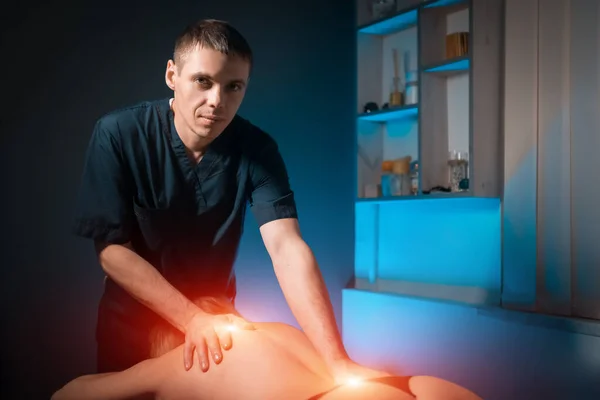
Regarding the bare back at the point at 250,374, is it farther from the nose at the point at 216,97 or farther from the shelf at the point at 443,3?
the shelf at the point at 443,3

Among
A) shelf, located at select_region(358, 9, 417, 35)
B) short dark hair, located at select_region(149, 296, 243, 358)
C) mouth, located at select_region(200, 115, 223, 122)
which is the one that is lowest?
short dark hair, located at select_region(149, 296, 243, 358)

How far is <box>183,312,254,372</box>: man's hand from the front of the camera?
130 centimetres

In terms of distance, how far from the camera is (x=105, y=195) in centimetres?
150

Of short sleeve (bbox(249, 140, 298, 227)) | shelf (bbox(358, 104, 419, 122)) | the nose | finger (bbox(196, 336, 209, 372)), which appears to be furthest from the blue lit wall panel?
finger (bbox(196, 336, 209, 372))

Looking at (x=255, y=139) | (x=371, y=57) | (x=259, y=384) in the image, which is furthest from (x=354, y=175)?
(x=259, y=384)

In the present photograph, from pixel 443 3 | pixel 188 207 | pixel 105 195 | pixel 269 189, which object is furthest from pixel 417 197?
pixel 105 195

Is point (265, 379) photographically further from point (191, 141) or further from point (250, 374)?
point (191, 141)

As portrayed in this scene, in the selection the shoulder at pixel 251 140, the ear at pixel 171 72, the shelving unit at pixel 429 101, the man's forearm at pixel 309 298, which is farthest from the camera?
the shelving unit at pixel 429 101

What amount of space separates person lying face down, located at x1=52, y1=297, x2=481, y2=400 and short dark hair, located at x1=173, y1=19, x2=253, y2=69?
2.02 feet

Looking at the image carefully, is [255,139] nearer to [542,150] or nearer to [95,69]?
[95,69]

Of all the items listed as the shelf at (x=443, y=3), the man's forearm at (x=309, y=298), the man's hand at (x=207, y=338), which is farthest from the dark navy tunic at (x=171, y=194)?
the shelf at (x=443, y=3)

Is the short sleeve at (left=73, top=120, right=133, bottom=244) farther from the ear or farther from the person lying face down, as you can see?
the person lying face down

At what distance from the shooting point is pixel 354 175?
2.72 meters

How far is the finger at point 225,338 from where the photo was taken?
4.32 ft
